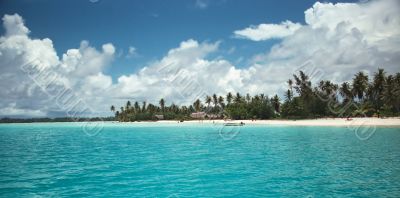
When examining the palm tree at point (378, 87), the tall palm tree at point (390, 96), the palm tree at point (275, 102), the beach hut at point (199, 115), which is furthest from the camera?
the beach hut at point (199, 115)

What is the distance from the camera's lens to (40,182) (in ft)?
61.2

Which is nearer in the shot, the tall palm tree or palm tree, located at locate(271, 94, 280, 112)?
the tall palm tree

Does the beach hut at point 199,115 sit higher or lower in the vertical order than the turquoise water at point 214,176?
higher

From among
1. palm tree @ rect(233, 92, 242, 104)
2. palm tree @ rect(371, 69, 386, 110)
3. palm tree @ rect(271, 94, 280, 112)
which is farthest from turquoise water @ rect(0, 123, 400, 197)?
palm tree @ rect(233, 92, 242, 104)

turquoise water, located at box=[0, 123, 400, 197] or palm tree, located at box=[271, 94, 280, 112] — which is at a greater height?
palm tree, located at box=[271, 94, 280, 112]

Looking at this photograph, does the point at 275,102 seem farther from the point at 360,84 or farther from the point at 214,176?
the point at 214,176

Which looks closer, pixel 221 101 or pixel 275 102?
pixel 275 102

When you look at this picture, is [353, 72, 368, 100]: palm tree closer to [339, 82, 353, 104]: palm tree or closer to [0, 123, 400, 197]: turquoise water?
[339, 82, 353, 104]: palm tree

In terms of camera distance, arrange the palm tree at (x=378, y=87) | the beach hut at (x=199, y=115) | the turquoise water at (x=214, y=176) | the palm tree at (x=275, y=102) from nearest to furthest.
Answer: the turquoise water at (x=214, y=176), the palm tree at (x=378, y=87), the palm tree at (x=275, y=102), the beach hut at (x=199, y=115)

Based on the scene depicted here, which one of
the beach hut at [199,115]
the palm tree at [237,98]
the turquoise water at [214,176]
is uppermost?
the palm tree at [237,98]

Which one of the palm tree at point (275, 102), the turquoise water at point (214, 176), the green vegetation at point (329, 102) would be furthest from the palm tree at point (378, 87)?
the turquoise water at point (214, 176)

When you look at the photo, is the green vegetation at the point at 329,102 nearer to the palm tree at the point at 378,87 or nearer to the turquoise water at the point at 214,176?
the palm tree at the point at 378,87

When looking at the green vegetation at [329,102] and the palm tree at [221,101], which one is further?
the palm tree at [221,101]

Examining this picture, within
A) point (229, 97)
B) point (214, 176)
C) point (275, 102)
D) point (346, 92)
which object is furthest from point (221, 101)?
point (214, 176)
